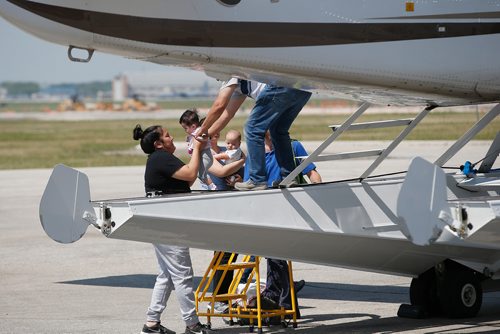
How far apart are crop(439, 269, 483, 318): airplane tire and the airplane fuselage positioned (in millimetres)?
1772

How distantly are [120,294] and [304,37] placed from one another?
4149 mm

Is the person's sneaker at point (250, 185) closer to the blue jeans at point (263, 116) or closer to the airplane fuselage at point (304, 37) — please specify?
the blue jeans at point (263, 116)

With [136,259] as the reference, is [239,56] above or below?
above

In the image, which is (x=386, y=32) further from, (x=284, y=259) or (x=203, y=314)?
(x=203, y=314)

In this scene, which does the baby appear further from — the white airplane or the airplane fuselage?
the airplane fuselage

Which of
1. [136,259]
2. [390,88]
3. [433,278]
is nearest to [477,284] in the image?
[433,278]

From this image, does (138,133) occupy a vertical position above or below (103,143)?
below

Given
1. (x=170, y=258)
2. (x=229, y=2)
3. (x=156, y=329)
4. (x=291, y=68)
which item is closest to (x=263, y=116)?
(x=291, y=68)

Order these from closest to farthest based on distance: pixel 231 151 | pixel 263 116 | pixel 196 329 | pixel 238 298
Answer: pixel 196 329
pixel 263 116
pixel 238 298
pixel 231 151

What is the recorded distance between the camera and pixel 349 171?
A: 25.2 m

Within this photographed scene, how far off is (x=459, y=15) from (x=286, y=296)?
2917 millimetres

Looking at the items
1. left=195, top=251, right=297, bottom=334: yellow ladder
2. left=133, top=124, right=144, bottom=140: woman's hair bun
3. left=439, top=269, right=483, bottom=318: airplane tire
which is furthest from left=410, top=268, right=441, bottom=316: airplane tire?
left=133, top=124, right=144, bottom=140: woman's hair bun

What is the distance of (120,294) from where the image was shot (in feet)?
36.9

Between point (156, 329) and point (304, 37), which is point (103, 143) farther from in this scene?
point (304, 37)
